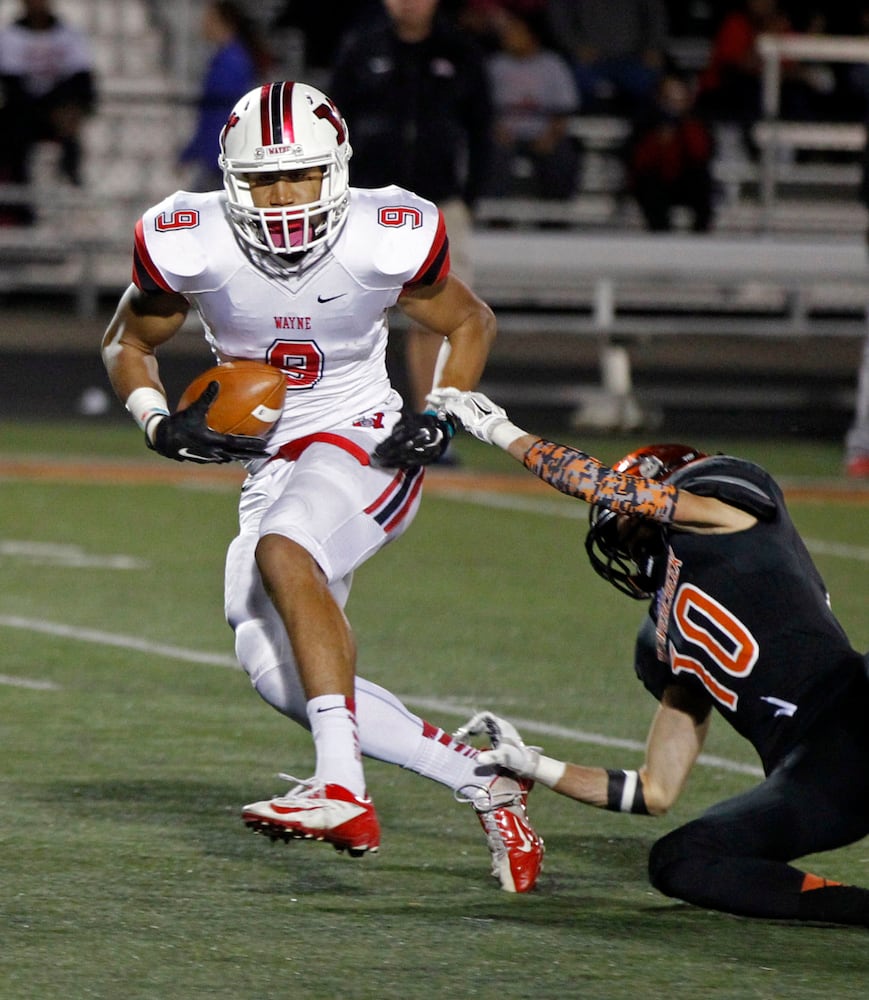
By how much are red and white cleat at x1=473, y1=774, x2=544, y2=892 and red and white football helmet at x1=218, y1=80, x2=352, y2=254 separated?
1213mm

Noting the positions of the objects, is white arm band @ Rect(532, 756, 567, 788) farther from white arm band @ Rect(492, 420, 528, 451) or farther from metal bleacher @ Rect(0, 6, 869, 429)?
metal bleacher @ Rect(0, 6, 869, 429)

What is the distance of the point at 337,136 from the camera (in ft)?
14.8

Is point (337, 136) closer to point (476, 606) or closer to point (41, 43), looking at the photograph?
point (476, 606)

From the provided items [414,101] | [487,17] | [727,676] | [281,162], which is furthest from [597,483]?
[487,17]

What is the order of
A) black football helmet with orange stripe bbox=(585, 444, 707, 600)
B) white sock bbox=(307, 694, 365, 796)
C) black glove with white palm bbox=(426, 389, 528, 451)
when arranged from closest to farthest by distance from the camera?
1. white sock bbox=(307, 694, 365, 796)
2. black football helmet with orange stripe bbox=(585, 444, 707, 600)
3. black glove with white palm bbox=(426, 389, 528, 451)

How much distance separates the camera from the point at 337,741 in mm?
4000

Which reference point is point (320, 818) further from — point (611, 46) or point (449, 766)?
point (611, 46)

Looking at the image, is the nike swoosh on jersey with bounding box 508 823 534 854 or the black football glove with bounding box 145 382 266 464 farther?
the black football glove with bounding box 145 382 266 464

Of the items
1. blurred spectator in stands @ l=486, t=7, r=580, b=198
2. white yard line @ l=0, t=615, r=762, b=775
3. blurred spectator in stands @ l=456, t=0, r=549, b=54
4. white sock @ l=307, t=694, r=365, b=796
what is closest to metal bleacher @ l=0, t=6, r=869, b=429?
blurred spectator in stands @ l=486, t=7, r=580, b=198

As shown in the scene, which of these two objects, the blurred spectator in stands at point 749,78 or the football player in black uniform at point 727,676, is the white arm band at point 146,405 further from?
the blurred spectator in stands at point 749,78

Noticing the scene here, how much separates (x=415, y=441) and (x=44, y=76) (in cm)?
1053

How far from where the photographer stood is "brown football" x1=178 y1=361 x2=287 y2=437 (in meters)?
4.37

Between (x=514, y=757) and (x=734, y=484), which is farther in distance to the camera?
(x=514, y=757)

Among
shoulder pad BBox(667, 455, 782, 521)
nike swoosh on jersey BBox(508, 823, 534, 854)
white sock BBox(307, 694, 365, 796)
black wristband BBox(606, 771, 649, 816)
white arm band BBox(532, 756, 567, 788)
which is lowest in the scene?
nike swoosh on jersey BBox(508, 823, 534, 854)
